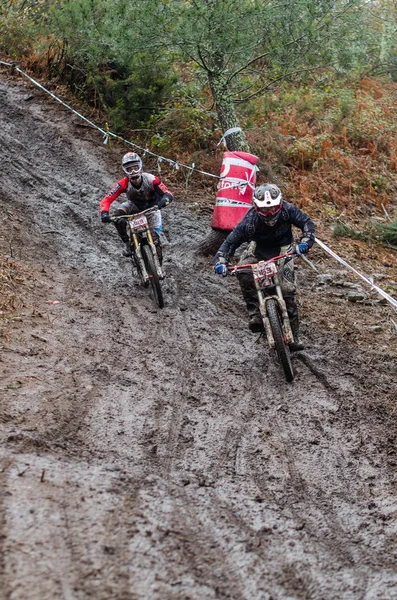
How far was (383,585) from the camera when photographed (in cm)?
381

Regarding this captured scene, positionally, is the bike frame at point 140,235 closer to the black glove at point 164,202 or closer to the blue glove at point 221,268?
the black glove at point 164,202

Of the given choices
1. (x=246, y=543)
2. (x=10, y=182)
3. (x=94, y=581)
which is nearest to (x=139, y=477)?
(x=246, y=543)

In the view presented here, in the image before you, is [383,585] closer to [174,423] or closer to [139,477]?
[139,477]

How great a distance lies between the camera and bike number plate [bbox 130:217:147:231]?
923 cm

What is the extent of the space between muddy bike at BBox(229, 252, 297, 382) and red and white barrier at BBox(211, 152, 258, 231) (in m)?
3.01

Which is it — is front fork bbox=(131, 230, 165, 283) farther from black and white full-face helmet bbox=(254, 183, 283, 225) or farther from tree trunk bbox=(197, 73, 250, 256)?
black and white full-face helmet bbox=(254, 183, 283, 225)

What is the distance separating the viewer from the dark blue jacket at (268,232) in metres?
7.25

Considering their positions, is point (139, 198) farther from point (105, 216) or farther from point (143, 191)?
point (105, 216)

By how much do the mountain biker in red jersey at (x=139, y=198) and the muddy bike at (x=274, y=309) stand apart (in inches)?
115

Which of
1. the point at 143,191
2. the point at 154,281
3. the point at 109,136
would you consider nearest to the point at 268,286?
the point at 154,281

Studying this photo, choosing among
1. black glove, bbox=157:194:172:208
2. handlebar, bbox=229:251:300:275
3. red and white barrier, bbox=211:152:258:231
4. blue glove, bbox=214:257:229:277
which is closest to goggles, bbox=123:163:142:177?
black glove, bbox=157:194:172:208

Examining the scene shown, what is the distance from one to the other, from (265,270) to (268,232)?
2.16 feet

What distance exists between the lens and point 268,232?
7.37m

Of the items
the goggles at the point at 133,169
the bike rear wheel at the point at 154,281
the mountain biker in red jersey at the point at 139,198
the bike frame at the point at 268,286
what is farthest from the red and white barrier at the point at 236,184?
the bike frame at the point at 268,286
